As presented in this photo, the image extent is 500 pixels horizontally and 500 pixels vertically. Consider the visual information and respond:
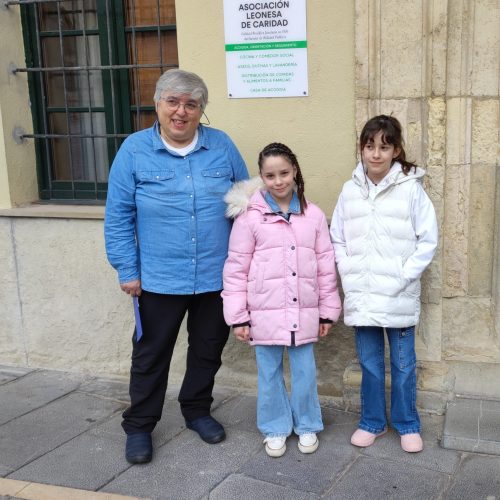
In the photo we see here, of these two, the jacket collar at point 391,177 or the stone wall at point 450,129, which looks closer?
the jacket collar at point 391,177

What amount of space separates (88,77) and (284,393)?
2573 millimetres

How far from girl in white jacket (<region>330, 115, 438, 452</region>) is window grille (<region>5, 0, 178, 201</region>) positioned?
1749 millimetres

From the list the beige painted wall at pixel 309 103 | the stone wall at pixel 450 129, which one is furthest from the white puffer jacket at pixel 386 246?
the beige painted wall at pixel 309 103

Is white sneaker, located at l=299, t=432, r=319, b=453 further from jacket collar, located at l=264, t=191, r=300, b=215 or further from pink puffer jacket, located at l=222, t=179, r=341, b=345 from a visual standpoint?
jacket collar, located at l=264, t=191, r=300, b=215

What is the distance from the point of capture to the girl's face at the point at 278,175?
3.48 meters

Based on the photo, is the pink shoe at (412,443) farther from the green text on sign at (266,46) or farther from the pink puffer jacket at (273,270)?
the green text on sign at (266,46)

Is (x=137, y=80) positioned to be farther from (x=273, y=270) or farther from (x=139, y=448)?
(x=139, y=448)

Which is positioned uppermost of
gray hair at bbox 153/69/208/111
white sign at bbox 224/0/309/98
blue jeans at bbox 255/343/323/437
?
white sign at bbox 224/0/309/98

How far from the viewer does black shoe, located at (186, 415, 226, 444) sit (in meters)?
3.86

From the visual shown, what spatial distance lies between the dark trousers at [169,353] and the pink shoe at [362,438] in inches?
31.6

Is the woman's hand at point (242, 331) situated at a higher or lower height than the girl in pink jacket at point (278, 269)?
lower

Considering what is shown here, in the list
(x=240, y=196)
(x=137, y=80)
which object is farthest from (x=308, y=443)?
(x=137, y=80)

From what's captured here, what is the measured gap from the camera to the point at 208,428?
391 centimetres

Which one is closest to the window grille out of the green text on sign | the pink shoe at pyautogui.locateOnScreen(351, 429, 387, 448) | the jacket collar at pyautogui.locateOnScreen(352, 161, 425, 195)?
the green text on sign
